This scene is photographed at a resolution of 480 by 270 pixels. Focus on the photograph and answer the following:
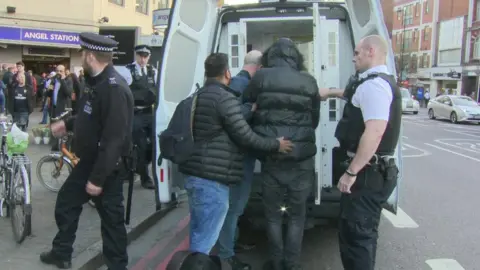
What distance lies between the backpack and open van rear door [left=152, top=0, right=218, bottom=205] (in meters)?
0.91

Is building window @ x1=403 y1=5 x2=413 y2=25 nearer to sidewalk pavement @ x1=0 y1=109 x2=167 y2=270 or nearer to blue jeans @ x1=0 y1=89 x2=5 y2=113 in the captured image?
blue jeans @ x1=0 y1=89 x2=5 y2=113

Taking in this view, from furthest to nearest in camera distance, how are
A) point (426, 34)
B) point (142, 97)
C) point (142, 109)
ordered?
point (426, 34) < point (142, 109) < point (142, 97)

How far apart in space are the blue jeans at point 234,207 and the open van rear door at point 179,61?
74 centimetres

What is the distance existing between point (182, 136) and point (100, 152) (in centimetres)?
65

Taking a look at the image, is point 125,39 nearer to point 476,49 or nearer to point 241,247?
point 241,247

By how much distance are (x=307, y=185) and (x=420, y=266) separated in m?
1.73

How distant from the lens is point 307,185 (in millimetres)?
4082

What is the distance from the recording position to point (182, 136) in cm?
368

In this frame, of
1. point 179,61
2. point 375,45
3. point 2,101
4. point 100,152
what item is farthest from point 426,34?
point 100,152

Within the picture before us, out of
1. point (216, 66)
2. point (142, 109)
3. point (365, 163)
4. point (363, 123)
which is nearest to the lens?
point (365, 163)

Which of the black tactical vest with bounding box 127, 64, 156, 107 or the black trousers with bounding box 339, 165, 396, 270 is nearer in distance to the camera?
the black trousers with bounding box 339, 165, 396, 270

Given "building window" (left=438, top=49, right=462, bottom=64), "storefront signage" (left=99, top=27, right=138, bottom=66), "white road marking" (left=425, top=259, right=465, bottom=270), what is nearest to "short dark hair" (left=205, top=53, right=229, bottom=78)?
"white road marking" (left=425, top=259, right=465, bottom=270)

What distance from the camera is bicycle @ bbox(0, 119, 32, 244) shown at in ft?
15.4

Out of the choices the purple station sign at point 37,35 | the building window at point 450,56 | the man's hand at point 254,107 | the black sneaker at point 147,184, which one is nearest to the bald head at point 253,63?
the man's hand at point 254,107
